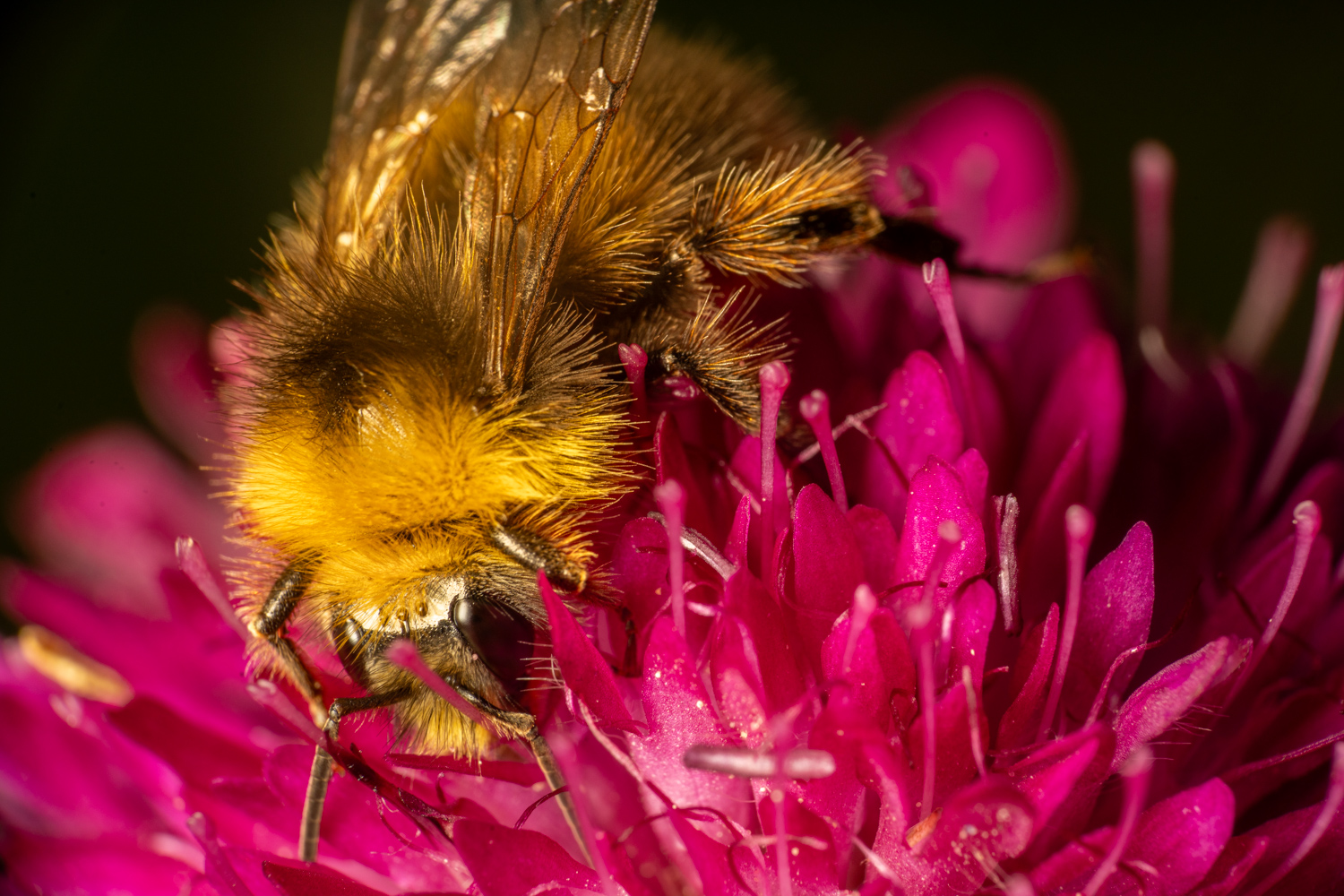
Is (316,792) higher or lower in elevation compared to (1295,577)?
lower

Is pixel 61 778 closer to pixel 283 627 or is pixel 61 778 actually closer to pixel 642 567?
pixel 283 627

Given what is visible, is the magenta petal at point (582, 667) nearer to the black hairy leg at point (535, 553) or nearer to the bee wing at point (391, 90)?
the black hairy leg at point (535, 553)

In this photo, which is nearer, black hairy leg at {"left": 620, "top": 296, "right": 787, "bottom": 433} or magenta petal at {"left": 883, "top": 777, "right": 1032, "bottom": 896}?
magenta petal at {"left": 883, "top": 777, "right": 1032, "bottom": 896}

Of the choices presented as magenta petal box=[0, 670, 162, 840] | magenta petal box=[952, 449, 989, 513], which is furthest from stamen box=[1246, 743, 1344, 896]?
magenta petal box=[0, 670, 162, 840]

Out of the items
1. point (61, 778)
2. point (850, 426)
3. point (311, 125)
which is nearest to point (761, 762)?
point (850, 426)

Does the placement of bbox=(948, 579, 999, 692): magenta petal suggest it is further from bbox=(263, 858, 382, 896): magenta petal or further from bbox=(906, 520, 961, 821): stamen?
bbox=(263, 858, 382, 896): magenta petal

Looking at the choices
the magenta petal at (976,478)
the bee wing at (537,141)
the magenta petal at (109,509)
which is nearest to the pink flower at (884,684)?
the magenta petal at (976,478)

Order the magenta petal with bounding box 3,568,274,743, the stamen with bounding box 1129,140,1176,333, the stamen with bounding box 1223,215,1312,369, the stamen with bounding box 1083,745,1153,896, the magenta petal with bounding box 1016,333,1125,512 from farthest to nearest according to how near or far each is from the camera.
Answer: the stamen with bounding box 1223,215,1312,369
the stamen with bounding box 1129,140,1176,333
the magenta petal with bounding box 3,568,274,743
the magenta petal with bounding box 1016,333,1125,512
the stamen with bounding box 1083,745,1153,896
